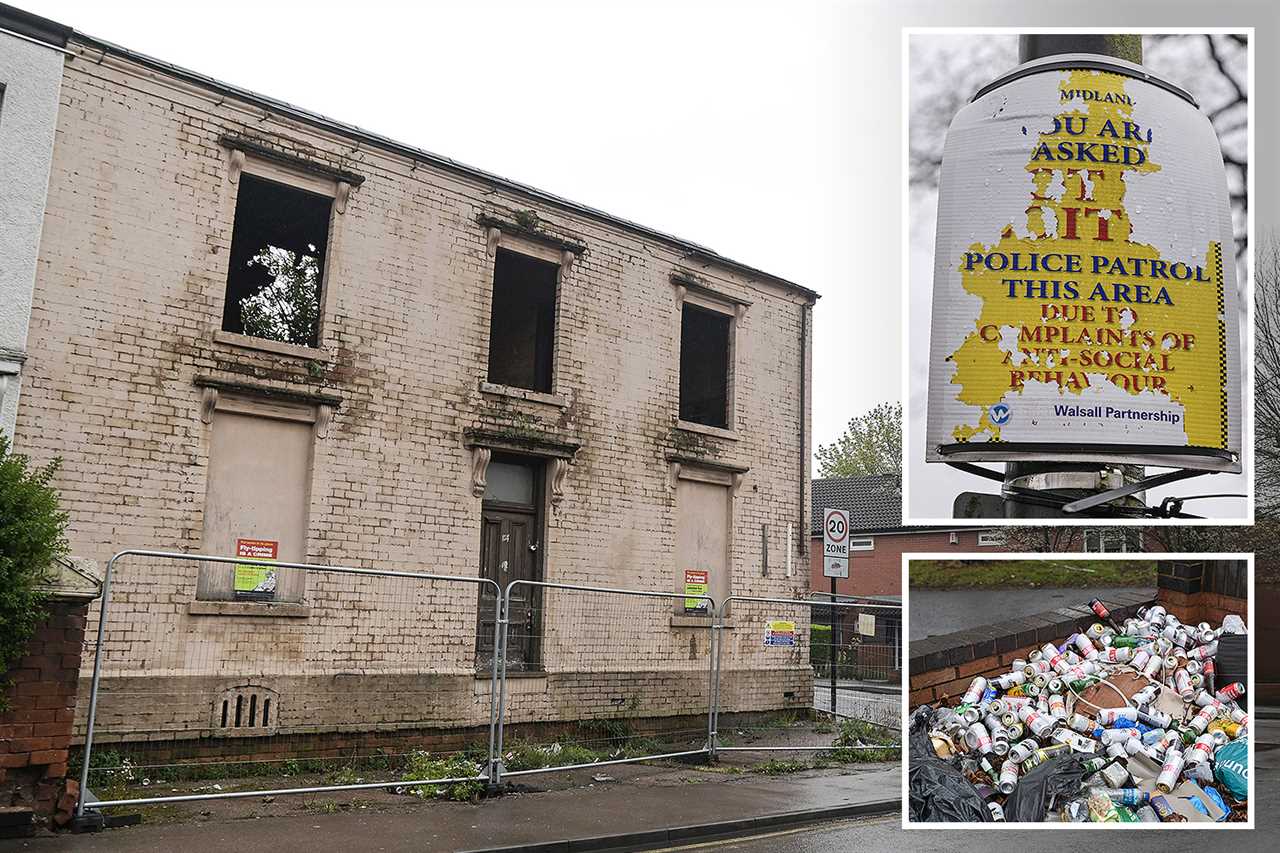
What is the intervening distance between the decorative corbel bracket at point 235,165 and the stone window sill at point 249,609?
14.0 feet

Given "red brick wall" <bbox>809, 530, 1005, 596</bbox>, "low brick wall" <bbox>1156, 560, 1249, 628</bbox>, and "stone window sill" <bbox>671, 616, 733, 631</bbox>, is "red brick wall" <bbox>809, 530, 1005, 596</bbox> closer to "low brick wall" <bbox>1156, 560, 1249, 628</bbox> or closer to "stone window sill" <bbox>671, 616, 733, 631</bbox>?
"stone window sill" <bbox>671, 616, 733, 631</bbox>

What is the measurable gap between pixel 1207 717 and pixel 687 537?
9.15 m

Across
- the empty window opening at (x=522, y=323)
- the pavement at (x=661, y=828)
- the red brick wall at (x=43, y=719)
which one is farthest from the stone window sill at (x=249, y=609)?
the empty window opening at (x=522, y=323)

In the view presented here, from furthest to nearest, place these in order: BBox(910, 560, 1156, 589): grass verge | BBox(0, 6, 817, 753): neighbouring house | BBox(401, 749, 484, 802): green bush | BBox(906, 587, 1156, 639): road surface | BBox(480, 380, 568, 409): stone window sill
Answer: BBox(480, 380, 568, 409): stone window sill → BBox(0, 6, 817, 753): neighbouring house → BBox(401, 749, 484, 802): green bush → BBox(906, 587, 1156, 639): road surface → BBox(910, 560, 1156, 589): grass verge

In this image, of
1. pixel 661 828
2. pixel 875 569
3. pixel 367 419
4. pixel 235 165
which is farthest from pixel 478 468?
pixel 875 569

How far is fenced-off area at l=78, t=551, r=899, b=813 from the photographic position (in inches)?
375

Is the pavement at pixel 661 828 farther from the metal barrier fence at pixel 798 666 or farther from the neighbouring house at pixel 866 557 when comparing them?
the metal barrier fence at pixel 798 666

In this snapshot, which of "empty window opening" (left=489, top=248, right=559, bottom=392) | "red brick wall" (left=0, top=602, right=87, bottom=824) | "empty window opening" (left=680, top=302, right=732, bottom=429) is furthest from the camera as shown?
"empty window opening" (left=680, top=302, right=732, bottom=429)

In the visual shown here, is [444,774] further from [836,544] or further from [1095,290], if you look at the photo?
[836,544]

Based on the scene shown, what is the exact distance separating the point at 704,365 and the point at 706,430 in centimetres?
155

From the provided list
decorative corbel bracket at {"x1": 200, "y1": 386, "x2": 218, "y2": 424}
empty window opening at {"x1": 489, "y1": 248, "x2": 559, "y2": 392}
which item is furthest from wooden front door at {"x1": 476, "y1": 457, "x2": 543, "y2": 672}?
decorative corbel bracket at {"x1": 200, "y1": 386, "x2": 218, "y2": 424}

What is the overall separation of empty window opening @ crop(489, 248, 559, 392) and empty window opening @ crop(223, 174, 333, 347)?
7.96ft

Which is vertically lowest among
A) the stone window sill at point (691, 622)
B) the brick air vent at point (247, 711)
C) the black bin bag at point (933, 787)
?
the brick air vent at point (247, 711)

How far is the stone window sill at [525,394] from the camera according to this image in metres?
12.9
